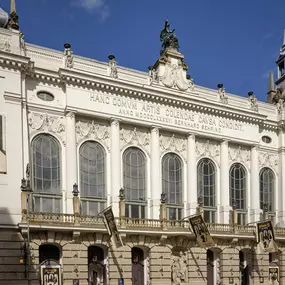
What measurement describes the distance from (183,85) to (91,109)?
30.3 feet

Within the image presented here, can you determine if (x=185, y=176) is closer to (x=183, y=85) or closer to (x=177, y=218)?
(x=177, y=218)

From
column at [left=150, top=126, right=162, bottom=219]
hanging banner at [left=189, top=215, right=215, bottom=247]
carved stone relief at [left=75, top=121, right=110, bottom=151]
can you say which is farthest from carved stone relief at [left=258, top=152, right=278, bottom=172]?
carved stone relief at [left=75, top=121, right=110, bottom=151]

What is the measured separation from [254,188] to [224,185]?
3758mm

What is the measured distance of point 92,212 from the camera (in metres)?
36.0

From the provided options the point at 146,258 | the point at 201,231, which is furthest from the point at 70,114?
the point at 201,231

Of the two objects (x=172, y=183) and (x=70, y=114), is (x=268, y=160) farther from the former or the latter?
(x=70, y=114)

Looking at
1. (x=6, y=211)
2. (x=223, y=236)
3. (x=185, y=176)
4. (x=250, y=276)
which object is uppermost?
(x=185, y=176)

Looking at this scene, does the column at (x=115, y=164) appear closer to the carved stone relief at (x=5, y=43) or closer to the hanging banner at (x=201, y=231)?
the hanging banner at (x=201, y=231)

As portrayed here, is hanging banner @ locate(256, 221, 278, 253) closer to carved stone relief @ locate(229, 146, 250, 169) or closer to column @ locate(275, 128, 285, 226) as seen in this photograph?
carved stone relief @ locate(229, 146, 250, 169)

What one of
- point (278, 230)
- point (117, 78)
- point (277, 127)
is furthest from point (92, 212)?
point (277, 127)

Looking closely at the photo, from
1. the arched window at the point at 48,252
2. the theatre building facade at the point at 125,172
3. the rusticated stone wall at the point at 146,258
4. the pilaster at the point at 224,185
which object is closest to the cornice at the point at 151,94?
the theatre building facade at the point at 125,172

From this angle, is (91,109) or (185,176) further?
(185,176)

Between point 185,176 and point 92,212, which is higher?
point 185,176

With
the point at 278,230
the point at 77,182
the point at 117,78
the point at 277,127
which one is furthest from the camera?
the point at 277,127
